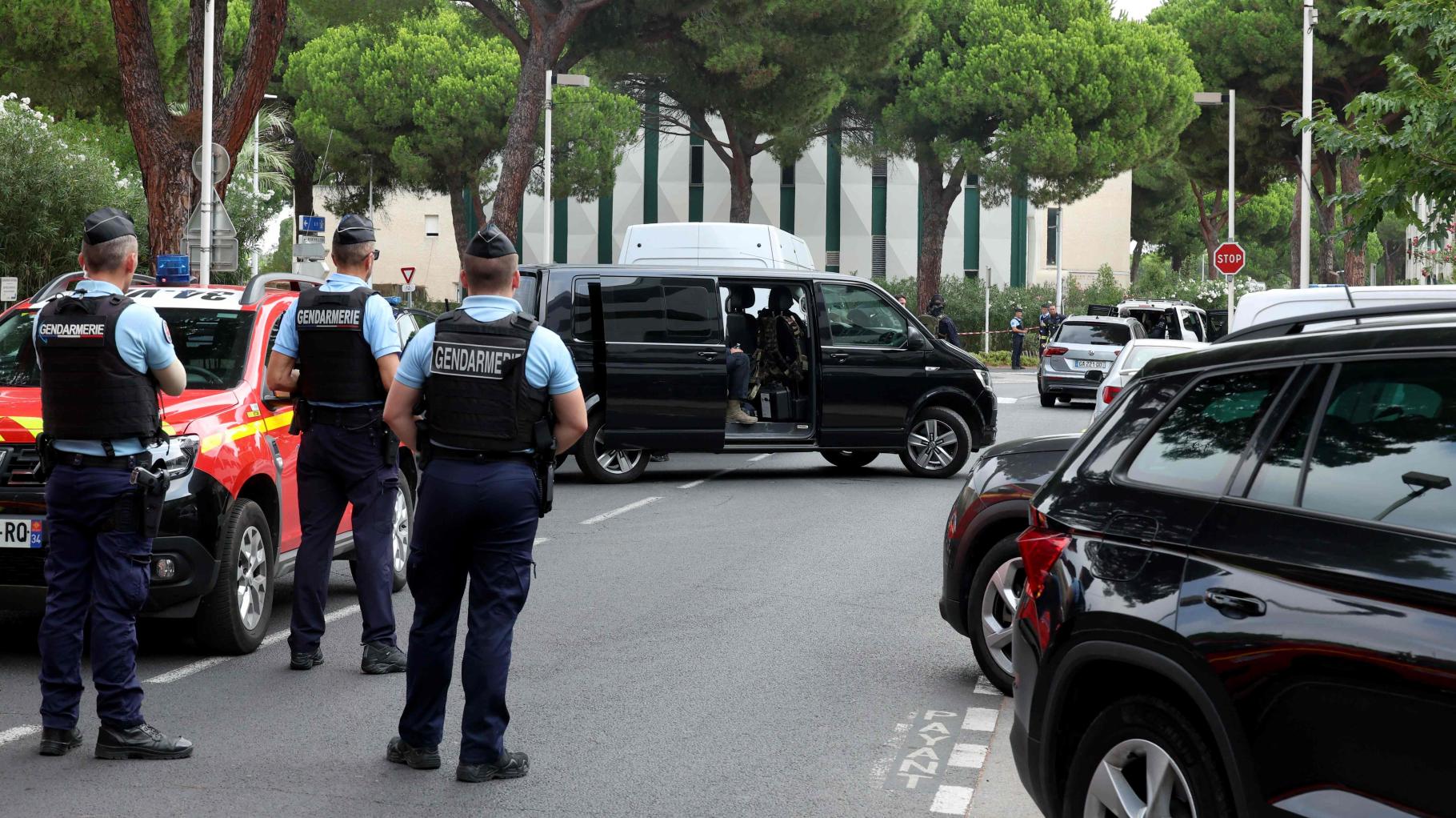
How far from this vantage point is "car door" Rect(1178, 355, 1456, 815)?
3.07m

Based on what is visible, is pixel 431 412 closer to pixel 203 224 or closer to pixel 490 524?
pixel 490 524

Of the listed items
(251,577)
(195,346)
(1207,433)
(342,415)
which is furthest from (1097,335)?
(1207,433)

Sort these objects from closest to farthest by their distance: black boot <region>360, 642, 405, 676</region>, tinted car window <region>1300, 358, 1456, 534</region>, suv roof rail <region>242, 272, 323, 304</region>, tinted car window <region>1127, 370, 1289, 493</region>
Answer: tinted car window <region>1300, 358, 1456, 534</region> → tinted car window <region>1127, 370, 1289, 493</region> → black boot <region>360, 642, 405, 676</region> → suv roof rail <region>242, 272, 323, 304</region>

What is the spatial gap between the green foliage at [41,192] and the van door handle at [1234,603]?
2698cm

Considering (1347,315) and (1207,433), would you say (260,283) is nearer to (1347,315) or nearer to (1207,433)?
(1207,433)

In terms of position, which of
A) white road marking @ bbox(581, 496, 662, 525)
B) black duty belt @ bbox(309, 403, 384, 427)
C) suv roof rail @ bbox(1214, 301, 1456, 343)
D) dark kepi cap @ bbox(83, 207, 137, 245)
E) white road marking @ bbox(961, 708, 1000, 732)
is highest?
dark kepi cap @ bbox(83, 207, 137, 245)

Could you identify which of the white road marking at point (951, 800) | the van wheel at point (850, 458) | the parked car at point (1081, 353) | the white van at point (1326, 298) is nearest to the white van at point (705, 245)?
the van wheel at point (850, 458)

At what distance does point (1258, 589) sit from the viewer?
3506 millimetres

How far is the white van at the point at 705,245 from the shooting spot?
19859 millimetres

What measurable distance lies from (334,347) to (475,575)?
202cm

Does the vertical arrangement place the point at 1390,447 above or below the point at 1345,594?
above

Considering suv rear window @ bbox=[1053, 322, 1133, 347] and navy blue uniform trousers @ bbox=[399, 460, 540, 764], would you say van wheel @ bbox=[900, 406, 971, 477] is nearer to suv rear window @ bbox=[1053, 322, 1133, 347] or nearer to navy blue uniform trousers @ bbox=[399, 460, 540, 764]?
navy blue uniform trousers @ bbox=[399, 460, 540, 764]

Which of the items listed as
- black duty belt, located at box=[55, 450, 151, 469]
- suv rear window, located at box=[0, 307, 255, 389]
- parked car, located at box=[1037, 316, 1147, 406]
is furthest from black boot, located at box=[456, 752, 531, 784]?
parked car, located at box=[1037, 316, 1147, 406]

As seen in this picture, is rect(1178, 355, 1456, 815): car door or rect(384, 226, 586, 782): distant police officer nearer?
rect(1178, 355, 1456, 815): car door
